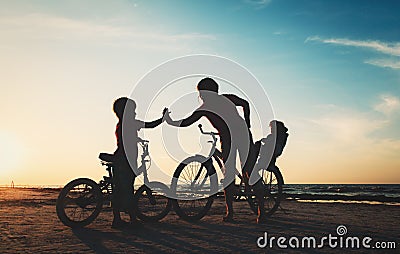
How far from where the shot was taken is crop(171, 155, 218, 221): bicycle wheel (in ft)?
28.1

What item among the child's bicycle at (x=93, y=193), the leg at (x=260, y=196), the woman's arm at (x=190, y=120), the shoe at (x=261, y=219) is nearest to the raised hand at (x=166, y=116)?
the woman's arm at (x=190, y=120)

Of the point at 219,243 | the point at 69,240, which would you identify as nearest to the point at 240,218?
the point at 219,243

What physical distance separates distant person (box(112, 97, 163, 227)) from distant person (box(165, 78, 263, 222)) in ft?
2.72

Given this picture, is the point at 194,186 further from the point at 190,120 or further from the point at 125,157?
→ the point at 125,157

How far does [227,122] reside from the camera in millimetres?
8484

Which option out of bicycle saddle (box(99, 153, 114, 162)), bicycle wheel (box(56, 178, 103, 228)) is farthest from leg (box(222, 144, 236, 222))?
bicycle wheel (box(56, 178, 103, 228))

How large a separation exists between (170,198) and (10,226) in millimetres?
2956

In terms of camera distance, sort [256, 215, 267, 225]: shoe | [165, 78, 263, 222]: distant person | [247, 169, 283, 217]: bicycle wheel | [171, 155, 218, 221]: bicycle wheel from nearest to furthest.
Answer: [256, 215, 267, 225]: shoe < [165, 78, 263, 222]: distant person < [171, 155, 218, 221]: bicycle wheel < [247, 169, 283, 217]: bicycle wheel

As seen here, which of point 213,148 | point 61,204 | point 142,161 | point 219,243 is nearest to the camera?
point 219,243

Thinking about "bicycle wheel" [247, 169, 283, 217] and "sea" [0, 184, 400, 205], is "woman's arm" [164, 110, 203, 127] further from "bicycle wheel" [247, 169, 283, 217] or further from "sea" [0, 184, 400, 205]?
"sea" [0, 184, 400, 205]

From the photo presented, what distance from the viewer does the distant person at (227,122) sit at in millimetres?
8438

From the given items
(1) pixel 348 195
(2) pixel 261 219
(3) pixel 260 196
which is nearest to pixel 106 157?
(3) pixel 260 196

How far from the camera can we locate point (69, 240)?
611 centimetres

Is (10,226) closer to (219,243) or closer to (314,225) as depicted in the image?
(219,243)
